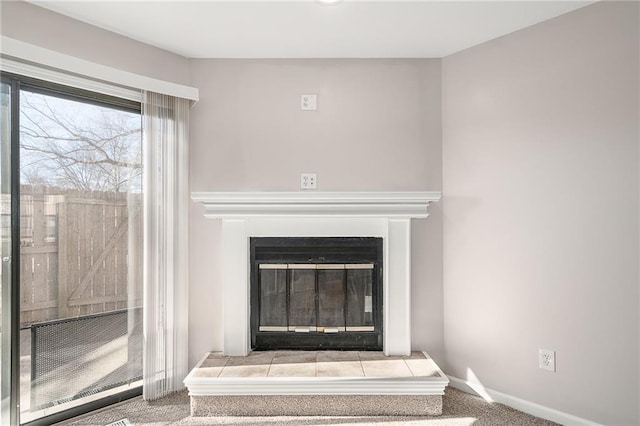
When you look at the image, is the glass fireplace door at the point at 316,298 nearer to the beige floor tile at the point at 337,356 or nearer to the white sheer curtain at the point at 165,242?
the beige floor tile at the point at 337,356

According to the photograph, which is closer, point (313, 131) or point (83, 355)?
point (83, 355)

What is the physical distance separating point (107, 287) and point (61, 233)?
1.41ft

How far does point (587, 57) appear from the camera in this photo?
90.0 inches

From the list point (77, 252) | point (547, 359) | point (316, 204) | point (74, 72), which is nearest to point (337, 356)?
point (316, 204)

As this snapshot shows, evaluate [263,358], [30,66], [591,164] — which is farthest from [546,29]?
[30,66]

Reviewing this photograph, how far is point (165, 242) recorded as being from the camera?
2795 millimetres

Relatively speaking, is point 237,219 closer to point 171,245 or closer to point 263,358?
point 171,245

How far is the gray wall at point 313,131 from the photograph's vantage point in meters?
2.98

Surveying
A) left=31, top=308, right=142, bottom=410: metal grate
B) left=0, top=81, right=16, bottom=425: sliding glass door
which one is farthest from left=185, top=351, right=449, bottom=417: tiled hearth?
left=0, top=81, right=16, bottom=425: sliding glass door

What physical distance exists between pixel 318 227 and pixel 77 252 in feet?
4.84

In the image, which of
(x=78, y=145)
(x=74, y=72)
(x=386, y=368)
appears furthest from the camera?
(x=386, y=368)

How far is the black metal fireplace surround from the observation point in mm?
2938

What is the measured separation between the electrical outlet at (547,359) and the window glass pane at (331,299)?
1228mm

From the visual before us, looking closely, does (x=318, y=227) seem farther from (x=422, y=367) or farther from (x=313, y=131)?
(x=422, y=367)
